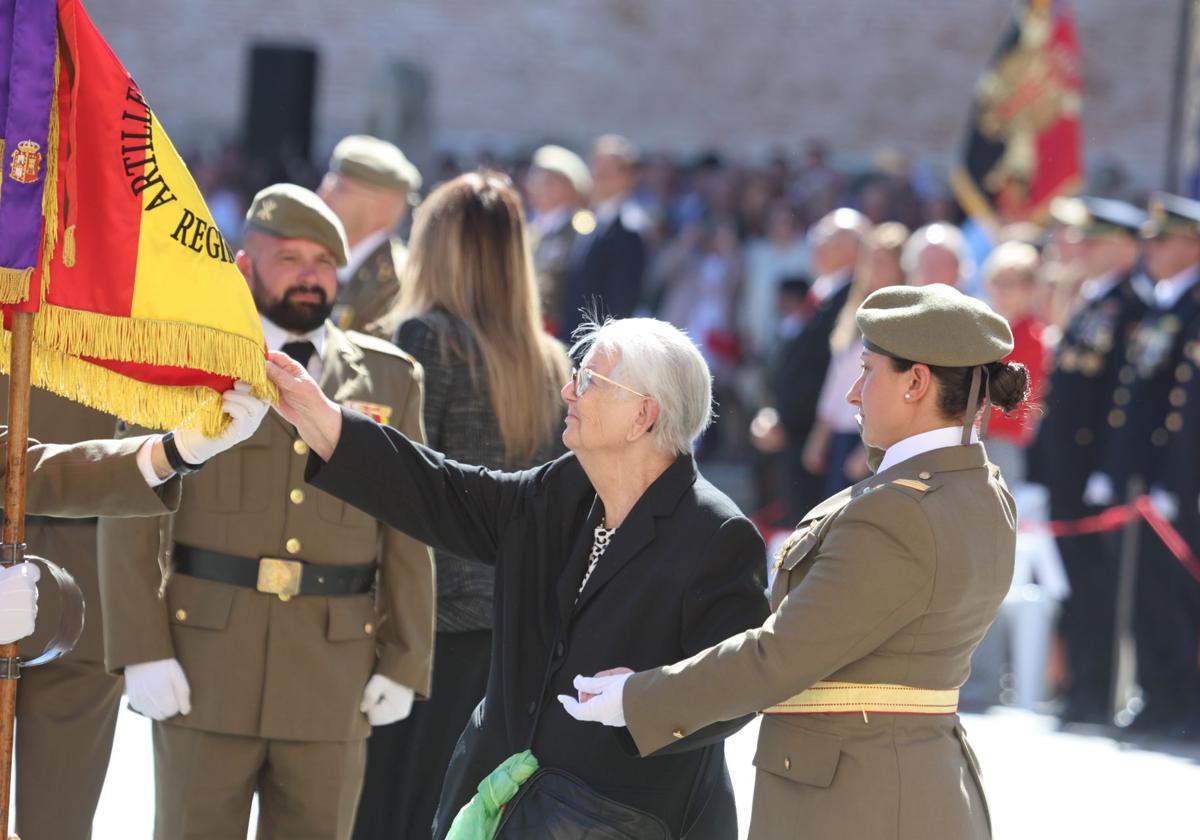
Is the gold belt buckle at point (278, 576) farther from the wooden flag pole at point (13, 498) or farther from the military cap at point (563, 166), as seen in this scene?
the military cap at point (563, 166)

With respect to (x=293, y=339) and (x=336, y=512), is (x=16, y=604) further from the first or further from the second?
(x=293, y=339)

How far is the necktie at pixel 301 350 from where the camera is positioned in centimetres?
455

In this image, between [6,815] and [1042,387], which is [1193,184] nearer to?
[1042,387]

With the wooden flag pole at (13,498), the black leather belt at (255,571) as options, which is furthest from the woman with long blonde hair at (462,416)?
the wooden flag pole at (13,498)

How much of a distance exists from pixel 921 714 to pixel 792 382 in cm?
601

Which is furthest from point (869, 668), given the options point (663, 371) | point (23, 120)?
point (23, 120)

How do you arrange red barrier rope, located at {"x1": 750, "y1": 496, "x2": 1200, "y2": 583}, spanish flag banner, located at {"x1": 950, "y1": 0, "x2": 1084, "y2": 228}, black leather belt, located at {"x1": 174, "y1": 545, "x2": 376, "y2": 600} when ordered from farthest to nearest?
1. spanish flag banner, located at {"x1": 950, "y1": 0, "x2": 1084, "y2": 228}
2. red barrier rope, located at {"x1": 750, "y1": 496, "x2": 1200, "y2": 583}
3. black leather belt, located at {"x1": 174, "y1": 545, "x2": 376, "y2": 600}

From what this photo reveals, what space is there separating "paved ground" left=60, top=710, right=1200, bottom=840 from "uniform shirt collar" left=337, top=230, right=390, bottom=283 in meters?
1.93

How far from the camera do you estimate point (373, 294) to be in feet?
19.3

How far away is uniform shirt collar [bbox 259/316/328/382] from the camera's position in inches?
179

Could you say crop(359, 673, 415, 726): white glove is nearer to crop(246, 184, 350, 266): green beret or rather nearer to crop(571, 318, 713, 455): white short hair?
crop(246, 184, 350, 266): green beret

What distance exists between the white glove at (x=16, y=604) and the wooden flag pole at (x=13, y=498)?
4 centimetres

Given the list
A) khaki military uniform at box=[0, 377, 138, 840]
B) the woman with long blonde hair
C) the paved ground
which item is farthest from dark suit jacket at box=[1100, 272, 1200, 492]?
khaki military uniform at box=[0, 377, 138, 840]

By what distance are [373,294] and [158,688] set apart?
6.23ft
